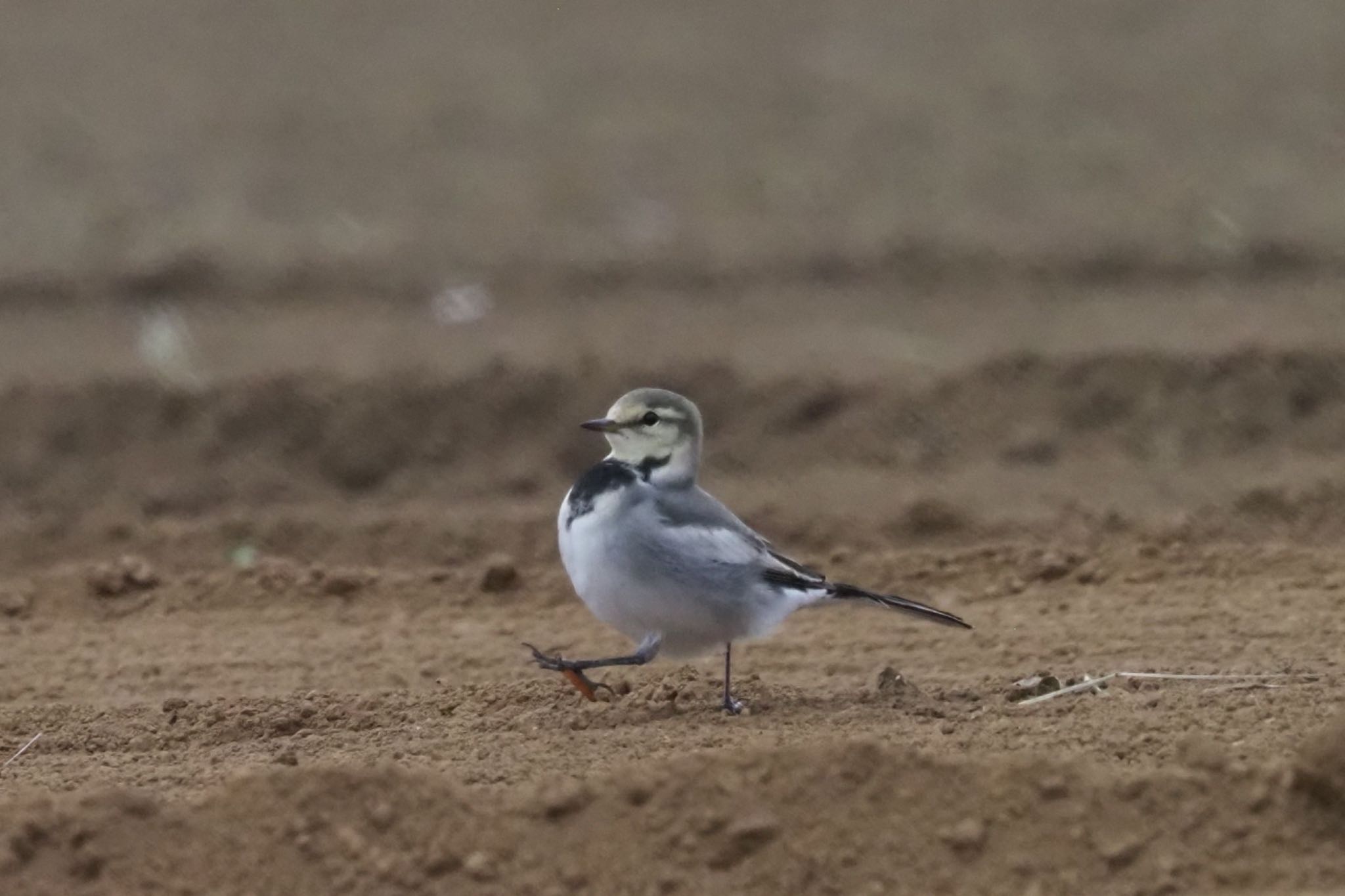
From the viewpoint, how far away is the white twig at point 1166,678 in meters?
7.79

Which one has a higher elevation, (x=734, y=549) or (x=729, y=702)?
(x=734, y=549)

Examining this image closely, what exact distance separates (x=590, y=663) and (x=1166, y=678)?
7.21ft

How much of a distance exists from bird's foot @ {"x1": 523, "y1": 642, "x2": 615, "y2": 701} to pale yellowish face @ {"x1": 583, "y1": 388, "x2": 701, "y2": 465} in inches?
33.6

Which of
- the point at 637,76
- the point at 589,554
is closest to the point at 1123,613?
the point at 589,554

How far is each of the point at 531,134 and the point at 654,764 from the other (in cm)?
1308

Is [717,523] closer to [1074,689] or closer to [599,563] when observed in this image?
[599,563]

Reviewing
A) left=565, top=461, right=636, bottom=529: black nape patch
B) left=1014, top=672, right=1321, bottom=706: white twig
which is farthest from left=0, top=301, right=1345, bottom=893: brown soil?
left=565, top=461, right=636, bottom=529: black nape patch

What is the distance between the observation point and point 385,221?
55.2 feet

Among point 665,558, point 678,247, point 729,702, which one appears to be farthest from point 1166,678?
point 678,247

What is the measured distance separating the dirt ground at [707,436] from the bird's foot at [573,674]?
0.19 metres

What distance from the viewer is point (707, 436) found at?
13508 millimetres

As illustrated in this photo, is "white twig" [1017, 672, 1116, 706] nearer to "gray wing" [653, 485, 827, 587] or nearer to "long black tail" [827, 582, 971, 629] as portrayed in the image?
"long black tail" [827, 582, 971, 629]

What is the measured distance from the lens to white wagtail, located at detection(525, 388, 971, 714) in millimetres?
7621

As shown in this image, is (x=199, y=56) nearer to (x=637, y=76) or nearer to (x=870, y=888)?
(x=637, y=76)
